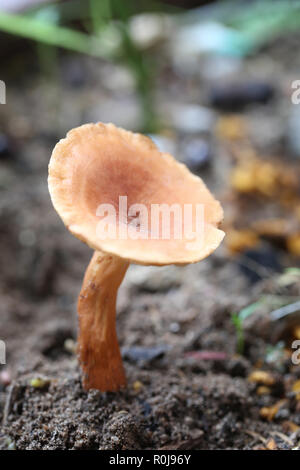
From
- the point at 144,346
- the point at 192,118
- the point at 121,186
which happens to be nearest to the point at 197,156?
the point at 192,118

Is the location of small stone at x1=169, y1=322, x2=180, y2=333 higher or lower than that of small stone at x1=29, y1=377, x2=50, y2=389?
higher

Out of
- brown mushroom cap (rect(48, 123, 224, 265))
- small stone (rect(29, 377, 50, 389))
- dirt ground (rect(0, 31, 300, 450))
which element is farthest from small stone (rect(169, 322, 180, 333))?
brown mushroom cap (rect(48, 123, 224, 265))

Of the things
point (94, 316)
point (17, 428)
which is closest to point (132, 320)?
point (94, 316)

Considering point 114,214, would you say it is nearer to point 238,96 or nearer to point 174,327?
point 174,327

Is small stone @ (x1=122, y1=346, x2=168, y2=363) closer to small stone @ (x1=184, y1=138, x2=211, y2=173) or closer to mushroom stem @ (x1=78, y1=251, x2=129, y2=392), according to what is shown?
mushroom stem @ (x1=78, y1=251, x2=129, y2=392)
